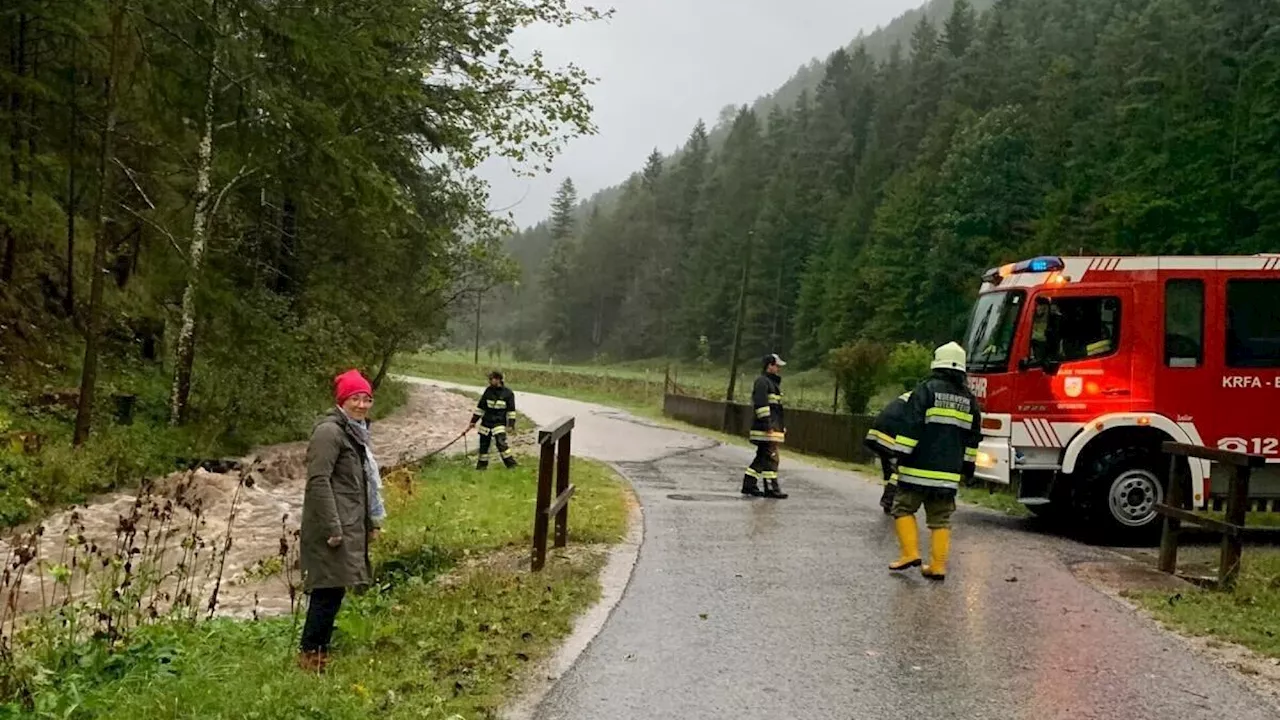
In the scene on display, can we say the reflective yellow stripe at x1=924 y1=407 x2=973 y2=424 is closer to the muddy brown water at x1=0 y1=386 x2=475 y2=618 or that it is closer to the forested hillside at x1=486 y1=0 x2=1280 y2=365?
the muddy brown water at x1=0 y1=386 x2=475 y2=618

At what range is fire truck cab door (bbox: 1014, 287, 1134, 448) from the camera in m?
10.8

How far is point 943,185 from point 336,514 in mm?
62046

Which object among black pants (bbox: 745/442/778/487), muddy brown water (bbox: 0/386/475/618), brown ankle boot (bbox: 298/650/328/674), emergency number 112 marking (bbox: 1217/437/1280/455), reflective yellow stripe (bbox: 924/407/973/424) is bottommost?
muddy brown water (bbox: 0/386/475/618)

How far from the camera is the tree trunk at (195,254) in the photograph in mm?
16656

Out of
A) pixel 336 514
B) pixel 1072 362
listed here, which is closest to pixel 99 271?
pixel 336 514

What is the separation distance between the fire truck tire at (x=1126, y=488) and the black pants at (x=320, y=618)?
27.0ft

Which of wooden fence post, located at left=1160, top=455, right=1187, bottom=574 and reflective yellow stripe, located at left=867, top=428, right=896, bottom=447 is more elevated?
reflective yellow stripe, located at left=867, top=428, right=896, bottom=447

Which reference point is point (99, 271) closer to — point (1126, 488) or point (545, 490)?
point (545, 490)

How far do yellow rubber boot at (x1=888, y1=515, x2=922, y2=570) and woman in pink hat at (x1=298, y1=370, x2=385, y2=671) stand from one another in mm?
4571

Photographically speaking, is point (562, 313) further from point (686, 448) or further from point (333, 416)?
point (333, 416)

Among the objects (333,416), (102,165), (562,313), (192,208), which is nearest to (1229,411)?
(333,416)

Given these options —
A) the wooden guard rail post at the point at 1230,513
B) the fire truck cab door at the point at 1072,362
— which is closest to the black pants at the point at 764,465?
the fire truck cab door at the point at 1072,362

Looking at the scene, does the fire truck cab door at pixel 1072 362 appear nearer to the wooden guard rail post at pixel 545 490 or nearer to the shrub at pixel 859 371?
the wooden guard rail post at pixel 545 490

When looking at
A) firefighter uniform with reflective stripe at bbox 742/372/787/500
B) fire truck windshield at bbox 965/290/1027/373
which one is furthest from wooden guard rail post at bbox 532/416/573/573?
fire truck windshield at bbox 965/290/1027/373
